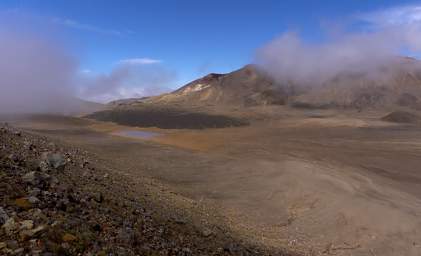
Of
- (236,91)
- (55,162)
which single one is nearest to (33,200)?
(55,162)

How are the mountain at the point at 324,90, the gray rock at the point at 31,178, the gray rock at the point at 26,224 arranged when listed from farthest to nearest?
the mountain at the point at 324,90 < the gray rock at the point at 31,178 < the gray rock at the point at 26,224

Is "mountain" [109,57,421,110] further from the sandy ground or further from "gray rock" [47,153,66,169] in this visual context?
"gray rock" [47,153,66,169]

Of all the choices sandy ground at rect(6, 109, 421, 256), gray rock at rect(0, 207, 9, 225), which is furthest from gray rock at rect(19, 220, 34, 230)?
sandy ground at rect(6, 109, 421, 256)

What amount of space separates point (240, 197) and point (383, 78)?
94.0 m

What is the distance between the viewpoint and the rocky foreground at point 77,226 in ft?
15.7

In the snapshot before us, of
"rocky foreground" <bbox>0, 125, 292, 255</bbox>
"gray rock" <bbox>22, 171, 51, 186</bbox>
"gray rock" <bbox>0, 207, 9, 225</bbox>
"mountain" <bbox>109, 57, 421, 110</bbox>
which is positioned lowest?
"rocky foreground" <bbox>0, 125, 292, 255</bbox>

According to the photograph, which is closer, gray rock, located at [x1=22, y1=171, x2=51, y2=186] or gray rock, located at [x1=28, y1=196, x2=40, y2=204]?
gray rock, located at [x1=28, y1=196, x2=40, y2=204]

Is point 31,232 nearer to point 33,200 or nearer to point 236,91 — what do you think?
point 33,200

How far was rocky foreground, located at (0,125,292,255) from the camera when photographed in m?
4.77

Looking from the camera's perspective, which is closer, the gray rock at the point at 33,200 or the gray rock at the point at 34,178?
the gray rock at the point at 33,200

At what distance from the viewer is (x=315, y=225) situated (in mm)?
11961

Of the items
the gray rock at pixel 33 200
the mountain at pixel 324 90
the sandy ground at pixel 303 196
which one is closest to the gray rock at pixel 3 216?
the gray rock at pixel 33 200

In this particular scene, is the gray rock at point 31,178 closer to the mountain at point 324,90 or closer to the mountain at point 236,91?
the mountain at point 324,90

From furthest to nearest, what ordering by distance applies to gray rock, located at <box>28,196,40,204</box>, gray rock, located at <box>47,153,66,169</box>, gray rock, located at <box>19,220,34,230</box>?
gray rock, located at <box>47,153,66,169</box>
gray rock, located at <box>28,196,40,204</box>
gray rock, located at <box>19,220,34,230</box>
